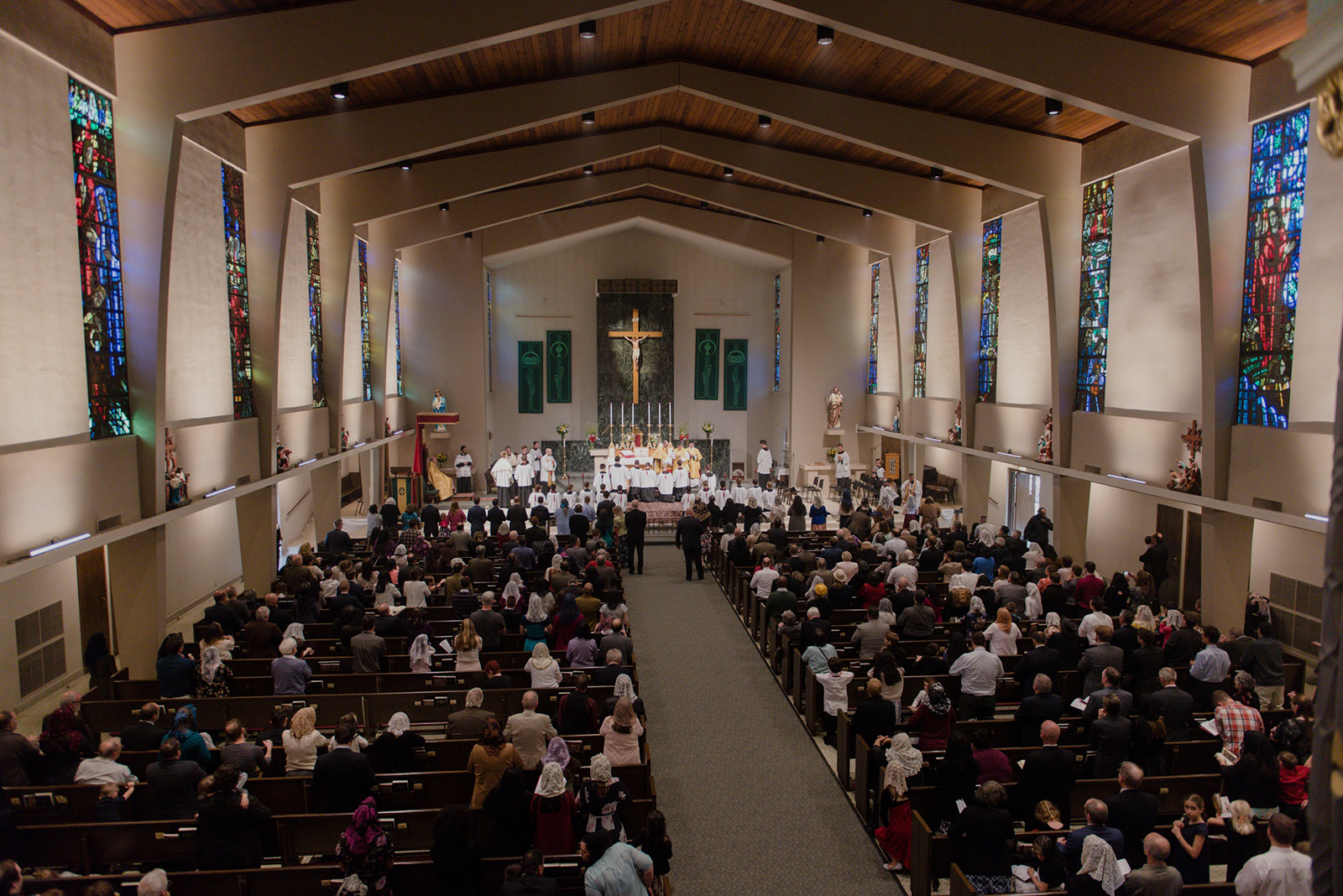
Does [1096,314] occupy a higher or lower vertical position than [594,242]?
lower

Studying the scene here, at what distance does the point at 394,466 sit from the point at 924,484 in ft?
43.5

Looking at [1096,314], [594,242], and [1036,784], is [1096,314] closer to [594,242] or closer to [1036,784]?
[1036,784]

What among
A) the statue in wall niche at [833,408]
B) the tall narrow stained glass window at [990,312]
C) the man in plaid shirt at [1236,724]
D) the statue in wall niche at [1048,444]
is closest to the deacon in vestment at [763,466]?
the statue in wall niche at [833,408]

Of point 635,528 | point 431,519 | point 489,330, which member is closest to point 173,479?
point 431,519

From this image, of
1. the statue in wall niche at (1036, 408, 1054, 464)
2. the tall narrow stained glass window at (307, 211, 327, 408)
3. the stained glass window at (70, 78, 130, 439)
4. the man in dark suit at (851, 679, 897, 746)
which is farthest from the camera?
the tall narrow stained glass window at (307, 211, 327, 408)

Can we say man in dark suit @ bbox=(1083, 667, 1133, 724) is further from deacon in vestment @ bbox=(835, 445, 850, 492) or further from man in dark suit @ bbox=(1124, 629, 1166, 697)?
deacon in vestment @ bbox=(835, 445, 850, 492)

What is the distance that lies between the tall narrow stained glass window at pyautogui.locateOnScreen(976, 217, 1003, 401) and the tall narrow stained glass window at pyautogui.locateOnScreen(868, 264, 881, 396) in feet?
21.5

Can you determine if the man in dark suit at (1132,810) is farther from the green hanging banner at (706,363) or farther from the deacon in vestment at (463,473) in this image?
the green hanging banner at (706,363)

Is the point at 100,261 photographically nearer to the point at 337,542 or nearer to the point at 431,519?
the point at 337,542

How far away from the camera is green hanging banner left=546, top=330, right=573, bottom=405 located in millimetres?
27453

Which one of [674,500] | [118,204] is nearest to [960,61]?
[118,204]

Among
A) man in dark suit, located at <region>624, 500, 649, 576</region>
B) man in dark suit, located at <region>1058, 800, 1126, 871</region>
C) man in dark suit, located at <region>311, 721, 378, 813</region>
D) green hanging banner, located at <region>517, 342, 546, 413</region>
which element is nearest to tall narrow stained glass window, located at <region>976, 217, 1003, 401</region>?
man in dark suit, located at <region>624, 500, 649, 576</region>

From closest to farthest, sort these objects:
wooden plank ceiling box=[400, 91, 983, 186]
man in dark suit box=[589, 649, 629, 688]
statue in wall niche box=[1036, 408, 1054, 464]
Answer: man in dark suit box=[589, 649, 629, 688] → statue in wall niche box=[1036, 408, 1054, 464] → wooden plank ceiling box=[400, 91, 983, 186]

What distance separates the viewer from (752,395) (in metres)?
28.1
